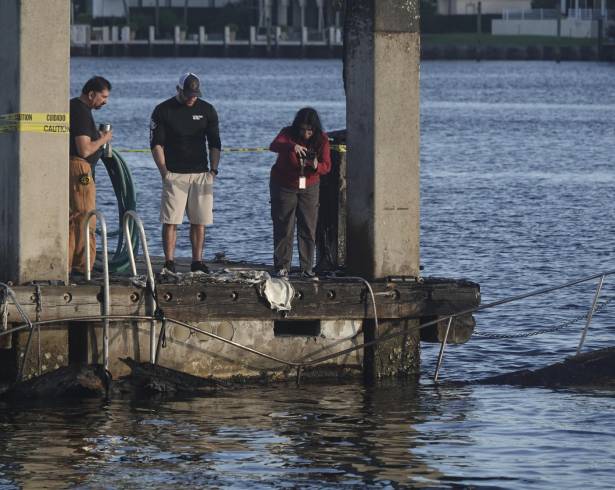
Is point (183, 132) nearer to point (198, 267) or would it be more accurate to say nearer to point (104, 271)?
point (198, 267)

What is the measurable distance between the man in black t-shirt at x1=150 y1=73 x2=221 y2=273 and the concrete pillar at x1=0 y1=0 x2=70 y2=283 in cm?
139

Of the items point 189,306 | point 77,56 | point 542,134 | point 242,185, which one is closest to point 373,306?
point 189,306

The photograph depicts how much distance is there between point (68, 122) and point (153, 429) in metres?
2.54

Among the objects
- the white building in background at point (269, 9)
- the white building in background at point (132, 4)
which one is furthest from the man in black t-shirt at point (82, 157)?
the white building in background at point (132, 4)

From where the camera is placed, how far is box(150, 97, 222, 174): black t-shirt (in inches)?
569

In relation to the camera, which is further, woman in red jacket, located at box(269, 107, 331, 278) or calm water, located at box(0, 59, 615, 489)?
woman in red jacket, located at box(269, 107, 331, 278)

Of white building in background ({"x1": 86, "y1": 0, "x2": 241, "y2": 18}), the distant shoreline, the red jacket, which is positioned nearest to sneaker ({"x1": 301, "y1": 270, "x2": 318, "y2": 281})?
the red jacket

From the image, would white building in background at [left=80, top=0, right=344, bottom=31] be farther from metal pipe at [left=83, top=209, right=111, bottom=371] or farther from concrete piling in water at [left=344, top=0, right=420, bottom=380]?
metal pipe at [left=83, top=209, right=111, bottom=371]

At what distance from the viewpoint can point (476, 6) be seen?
149 meters

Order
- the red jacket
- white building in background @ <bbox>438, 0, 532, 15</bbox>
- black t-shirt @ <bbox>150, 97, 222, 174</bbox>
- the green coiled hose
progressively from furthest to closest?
white building in background @ <bbox>438, 0, 532, 15</bbox>, the green coiled hose, the red jacket, black t-shirt @ <bbox>150, 97, 222, 174</bbox>

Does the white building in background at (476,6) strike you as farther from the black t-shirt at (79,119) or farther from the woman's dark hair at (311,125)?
the black t-shirt at (79,119)

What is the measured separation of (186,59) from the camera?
506ft

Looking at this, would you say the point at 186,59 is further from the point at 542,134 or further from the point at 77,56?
the point at 542,134

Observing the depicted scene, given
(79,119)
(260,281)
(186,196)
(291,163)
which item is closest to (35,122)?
(79,119)
